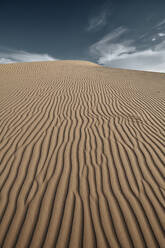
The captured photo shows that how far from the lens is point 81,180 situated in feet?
7.52

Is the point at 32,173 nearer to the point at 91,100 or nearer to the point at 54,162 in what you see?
the point at 54,162

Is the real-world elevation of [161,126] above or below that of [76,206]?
above

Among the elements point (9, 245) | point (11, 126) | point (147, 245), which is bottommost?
point (9, 245)

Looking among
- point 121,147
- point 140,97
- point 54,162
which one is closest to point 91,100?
point 140,97

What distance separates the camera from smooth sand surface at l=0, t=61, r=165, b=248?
5.43 feet

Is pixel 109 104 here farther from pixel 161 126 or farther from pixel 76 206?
pixel 76 206

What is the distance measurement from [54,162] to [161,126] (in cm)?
356

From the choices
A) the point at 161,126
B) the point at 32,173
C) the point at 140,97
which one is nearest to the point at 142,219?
the point at 32,173

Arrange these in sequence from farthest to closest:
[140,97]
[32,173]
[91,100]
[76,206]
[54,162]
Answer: [140,97] → [91,100] → [54,162] → [32,173] → [76,206]

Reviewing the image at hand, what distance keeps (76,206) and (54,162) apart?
1017mm

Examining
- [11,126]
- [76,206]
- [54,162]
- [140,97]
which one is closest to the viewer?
[76,206]

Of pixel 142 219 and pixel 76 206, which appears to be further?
pixel 76 206

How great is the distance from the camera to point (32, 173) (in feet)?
7.97

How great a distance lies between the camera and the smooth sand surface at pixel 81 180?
165 centimetres
